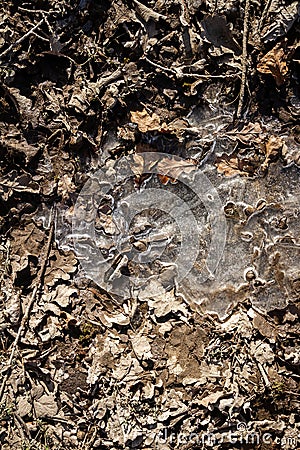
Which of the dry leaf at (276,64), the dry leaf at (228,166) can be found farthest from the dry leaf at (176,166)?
the dry leaf at (276,64)

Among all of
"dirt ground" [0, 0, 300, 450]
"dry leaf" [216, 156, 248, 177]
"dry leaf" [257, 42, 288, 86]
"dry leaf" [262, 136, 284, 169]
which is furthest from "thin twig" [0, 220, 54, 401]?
"dry leaf" [257, 42, 288, 86]

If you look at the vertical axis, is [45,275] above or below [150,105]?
below

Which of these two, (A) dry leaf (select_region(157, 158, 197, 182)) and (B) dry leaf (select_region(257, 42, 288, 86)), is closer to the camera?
(B) dry leaf (select_region(257, 42, 288, 86))

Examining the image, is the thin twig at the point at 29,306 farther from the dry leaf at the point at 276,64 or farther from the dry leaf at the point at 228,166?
the dry leaf at the point at 276,64

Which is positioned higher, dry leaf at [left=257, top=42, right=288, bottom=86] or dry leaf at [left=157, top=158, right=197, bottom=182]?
dry leaf at [left=257, top=42, right=288, bottom=86]

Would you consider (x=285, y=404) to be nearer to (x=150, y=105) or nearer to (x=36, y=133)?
(x=150, y=105)

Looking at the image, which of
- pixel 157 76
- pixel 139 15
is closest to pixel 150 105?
pixel 157 76

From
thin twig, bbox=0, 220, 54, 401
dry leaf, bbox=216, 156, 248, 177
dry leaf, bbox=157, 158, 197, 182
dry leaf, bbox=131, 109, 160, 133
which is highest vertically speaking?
dry leaf, bbox=131, 109, 160, 133

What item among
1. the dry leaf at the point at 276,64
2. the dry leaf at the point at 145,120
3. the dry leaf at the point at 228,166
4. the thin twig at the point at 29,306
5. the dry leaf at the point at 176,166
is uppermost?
the dry leaf at the point at 276,64

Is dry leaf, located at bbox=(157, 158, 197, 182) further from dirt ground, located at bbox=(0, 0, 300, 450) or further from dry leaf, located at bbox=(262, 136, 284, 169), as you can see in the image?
dry leaf, located at bbox=(262, 136, 284, 169)
